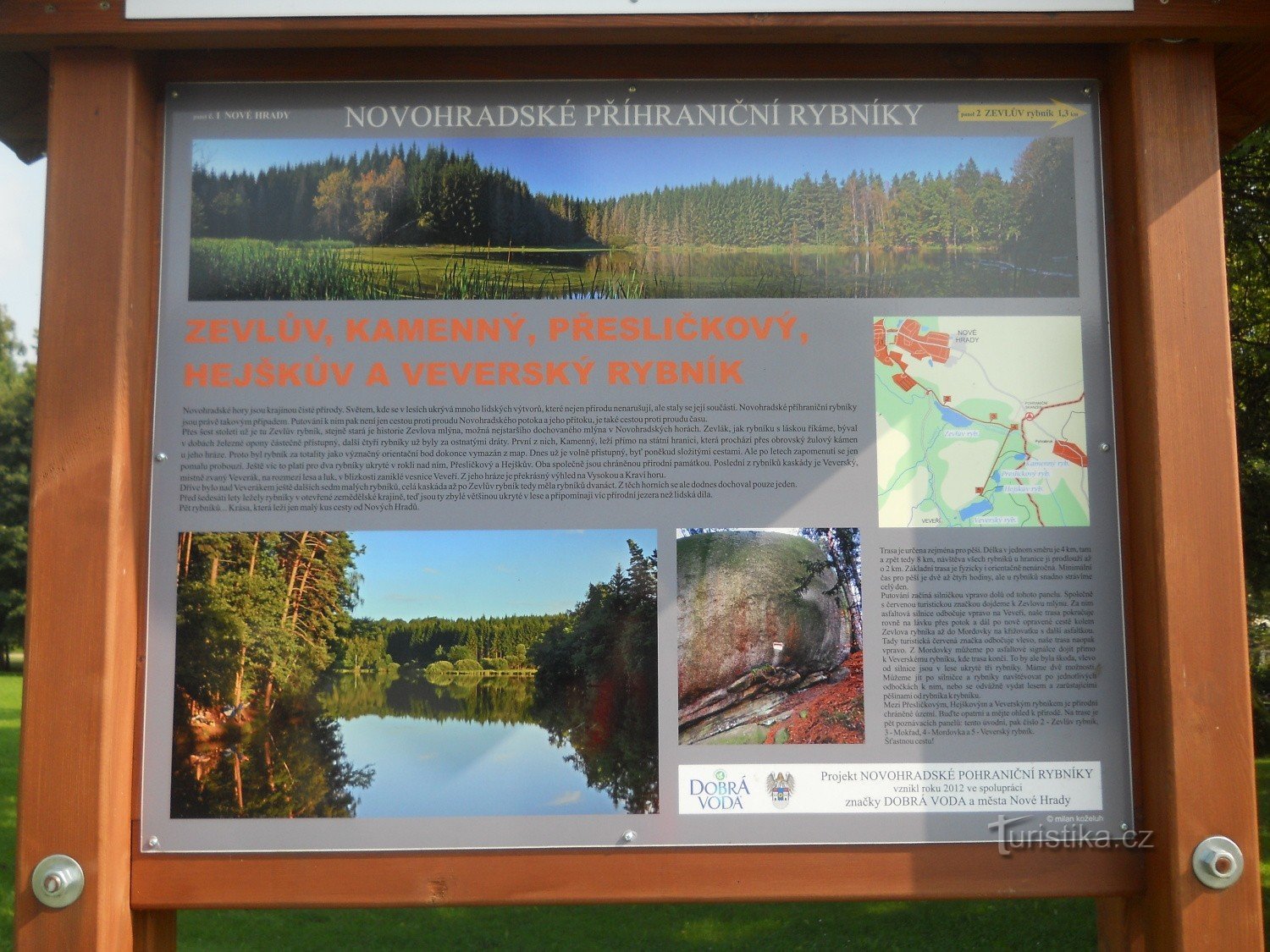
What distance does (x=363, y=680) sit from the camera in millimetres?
2504

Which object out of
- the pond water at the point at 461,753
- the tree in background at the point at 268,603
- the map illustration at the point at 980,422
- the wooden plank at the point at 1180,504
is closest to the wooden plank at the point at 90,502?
the tree in background at the point at 268,603

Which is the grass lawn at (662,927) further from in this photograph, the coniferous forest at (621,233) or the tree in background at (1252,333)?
the coniferous forest at (621,233)

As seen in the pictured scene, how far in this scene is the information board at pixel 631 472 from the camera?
2.46 metres

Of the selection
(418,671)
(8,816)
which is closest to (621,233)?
(418,671)

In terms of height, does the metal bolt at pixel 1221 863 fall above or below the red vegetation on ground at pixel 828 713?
below

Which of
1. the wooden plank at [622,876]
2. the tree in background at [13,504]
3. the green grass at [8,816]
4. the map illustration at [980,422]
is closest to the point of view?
the wooden plank at [622,876]

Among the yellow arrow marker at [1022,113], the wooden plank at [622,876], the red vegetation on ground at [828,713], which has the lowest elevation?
the wooden plank at [622,876]

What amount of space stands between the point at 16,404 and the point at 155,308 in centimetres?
3034

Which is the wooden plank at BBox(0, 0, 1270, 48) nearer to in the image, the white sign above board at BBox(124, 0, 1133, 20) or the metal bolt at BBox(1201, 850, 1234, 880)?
the white sign above board at BBox(124, 0, 1133, 20)

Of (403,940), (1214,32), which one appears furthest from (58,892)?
(403,940)

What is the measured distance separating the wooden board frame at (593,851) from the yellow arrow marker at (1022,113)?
0.16m

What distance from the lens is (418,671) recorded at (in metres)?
2.50

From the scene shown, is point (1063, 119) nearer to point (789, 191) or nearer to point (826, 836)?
point (789, 191)

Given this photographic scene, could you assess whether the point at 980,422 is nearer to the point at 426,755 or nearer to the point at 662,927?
the point at 426,755
